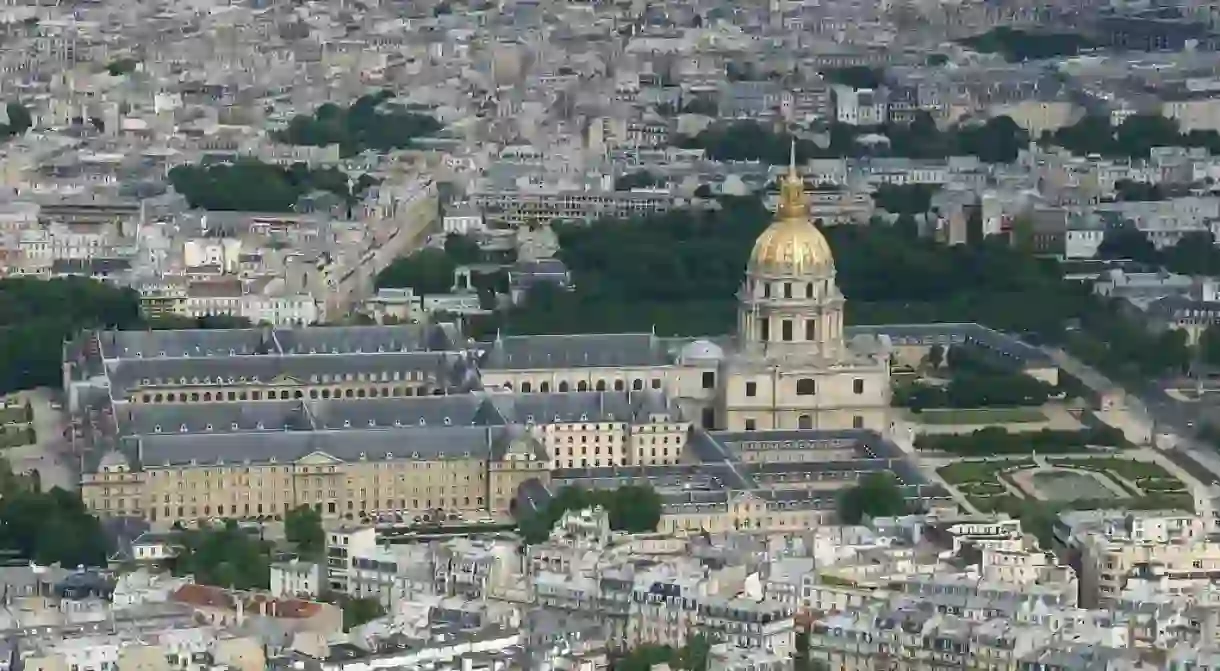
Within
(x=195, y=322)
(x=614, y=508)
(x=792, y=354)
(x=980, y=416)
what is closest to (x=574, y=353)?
(x=792, y=354)

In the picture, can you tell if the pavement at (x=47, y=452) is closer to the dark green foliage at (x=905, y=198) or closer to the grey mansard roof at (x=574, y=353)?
the grey mansard roof at (x=574, y=353)

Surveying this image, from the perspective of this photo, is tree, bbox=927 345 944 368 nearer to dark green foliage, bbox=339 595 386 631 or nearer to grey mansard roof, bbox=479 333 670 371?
grey mansard roof, bbox=479 333 670 371

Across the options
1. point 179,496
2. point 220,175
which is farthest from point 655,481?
point 220,175

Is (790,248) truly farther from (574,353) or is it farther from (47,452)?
(47,452)

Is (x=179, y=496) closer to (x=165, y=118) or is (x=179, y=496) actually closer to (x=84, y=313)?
(x=84, y=313)

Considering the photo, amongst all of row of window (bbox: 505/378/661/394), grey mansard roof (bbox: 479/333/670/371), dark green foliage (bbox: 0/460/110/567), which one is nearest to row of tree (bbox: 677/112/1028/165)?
grey mansard roof (bbox: 479/333/670/371)

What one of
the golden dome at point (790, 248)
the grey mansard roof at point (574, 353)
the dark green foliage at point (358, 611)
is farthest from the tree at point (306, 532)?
the golden dome at point (790, 248)
